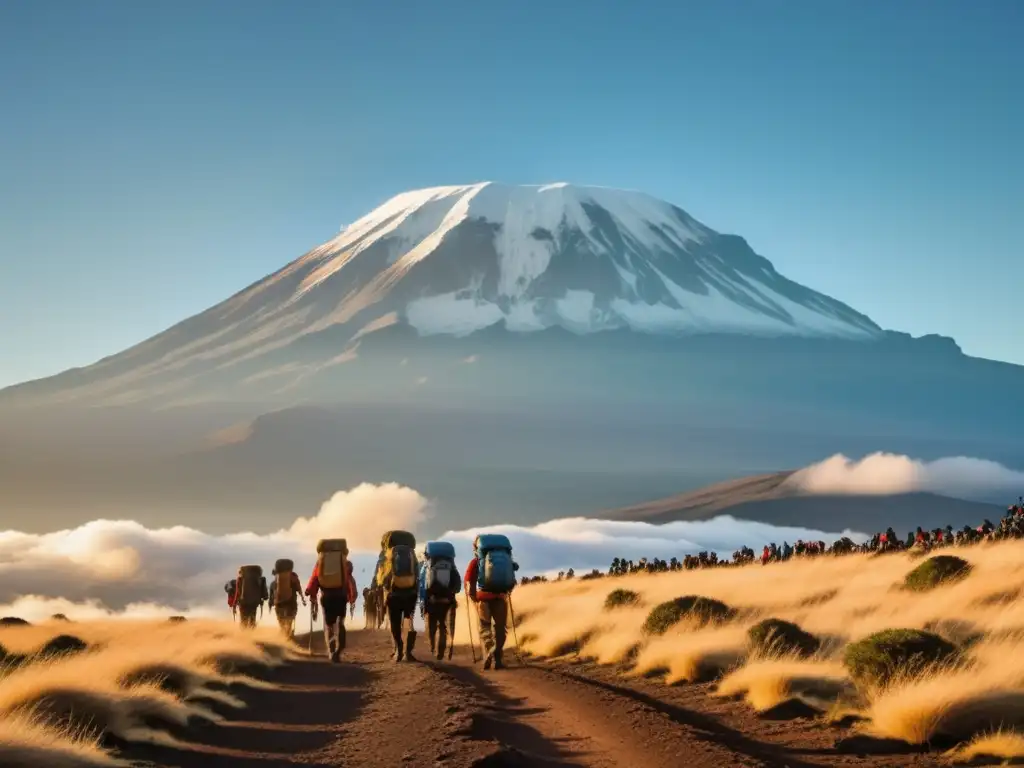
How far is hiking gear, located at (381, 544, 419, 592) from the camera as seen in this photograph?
26.6 m

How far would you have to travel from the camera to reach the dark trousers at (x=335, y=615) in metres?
29.6

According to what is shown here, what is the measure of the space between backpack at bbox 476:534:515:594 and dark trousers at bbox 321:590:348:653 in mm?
4951

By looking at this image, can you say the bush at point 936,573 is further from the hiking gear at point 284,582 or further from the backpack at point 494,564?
the hiking gear at point 284,582

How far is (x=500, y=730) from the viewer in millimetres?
15641

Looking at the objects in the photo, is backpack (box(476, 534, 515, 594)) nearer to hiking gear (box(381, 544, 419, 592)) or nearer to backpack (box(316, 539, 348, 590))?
hiking gear (box(381, 544, 419, 592))

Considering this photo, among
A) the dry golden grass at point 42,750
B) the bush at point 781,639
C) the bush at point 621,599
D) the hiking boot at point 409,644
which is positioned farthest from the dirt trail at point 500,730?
the bush at point 621,599

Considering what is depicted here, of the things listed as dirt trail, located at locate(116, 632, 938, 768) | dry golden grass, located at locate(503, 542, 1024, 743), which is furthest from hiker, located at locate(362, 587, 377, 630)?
dirt trail, located at locate(116, 632, 938, 768)

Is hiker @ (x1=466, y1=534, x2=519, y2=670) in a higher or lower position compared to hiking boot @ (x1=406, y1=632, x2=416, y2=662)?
higher

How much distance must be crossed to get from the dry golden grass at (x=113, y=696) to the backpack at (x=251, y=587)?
1103cm

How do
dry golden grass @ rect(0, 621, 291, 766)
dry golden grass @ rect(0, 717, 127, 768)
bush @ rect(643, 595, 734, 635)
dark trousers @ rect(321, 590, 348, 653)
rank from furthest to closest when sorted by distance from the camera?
dark trousers @ rect(321, 590, 348, 653) → bush @ rect(643, 595, 734, 635) → dry golden grass @ rect(0, 621, 291, 766) → dry golden grass @ rect(0, 717, 127, 768)

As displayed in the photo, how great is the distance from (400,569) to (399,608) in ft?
4.19

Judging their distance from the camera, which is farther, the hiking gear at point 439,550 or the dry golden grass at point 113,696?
the hiking gear at point 439,550

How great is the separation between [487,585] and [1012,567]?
40.1ft

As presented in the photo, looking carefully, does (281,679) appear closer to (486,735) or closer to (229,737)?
(229,737)
